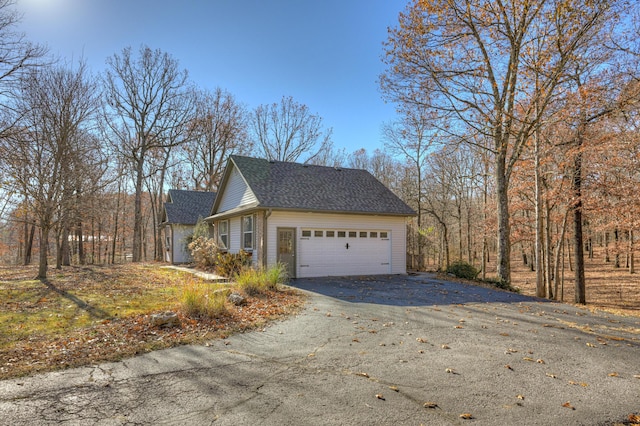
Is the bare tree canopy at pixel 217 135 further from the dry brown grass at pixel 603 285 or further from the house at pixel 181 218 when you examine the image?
the dry brown grass at pixel 603 285

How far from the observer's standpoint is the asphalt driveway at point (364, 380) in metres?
3.36

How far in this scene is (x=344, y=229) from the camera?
15.1 metres

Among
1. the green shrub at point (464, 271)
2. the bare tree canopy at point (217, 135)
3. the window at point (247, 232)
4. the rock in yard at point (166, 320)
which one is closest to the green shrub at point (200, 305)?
the rock in yard at point (166, 320)

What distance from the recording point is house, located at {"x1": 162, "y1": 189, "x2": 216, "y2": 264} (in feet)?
76.3

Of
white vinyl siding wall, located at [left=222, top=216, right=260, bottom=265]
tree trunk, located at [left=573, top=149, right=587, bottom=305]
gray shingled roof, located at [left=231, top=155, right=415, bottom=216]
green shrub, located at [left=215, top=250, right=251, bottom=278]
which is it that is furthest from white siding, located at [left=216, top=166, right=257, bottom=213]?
tree trunk, located at [left=573, top=149, right=587, bottom=305]

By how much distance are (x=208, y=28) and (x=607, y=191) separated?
16.0m

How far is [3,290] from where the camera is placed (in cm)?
1009

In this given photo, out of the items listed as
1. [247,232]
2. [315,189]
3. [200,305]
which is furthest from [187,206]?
[200,305]

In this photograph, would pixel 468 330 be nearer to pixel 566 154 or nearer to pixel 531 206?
pixel 566 154

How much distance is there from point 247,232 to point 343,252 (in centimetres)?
426

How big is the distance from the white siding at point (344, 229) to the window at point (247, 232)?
1.64m

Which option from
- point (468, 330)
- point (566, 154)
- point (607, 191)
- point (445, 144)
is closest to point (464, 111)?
point (445, 144)

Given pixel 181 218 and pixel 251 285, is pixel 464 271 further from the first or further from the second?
pixel 181 218

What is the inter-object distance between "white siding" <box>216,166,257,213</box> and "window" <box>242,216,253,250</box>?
0.72 meters
